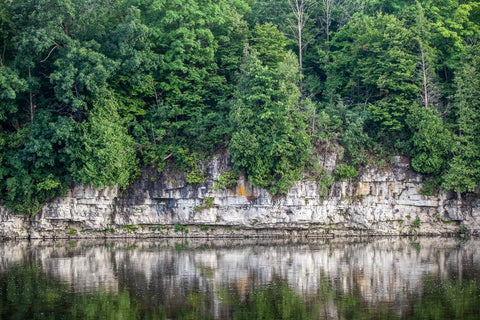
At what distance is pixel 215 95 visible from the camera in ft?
167

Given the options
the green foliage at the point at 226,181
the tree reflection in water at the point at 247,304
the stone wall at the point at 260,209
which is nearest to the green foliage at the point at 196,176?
the stone wall at the point at 260,209

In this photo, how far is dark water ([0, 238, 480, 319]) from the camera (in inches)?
1002

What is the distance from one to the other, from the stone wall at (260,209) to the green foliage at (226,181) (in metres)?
0.39

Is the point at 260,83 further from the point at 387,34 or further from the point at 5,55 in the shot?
the point at 5,55

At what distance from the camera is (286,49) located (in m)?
55.7

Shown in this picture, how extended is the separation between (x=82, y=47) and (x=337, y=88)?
65.8 feet

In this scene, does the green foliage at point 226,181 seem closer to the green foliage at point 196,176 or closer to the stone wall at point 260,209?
the stone wall at point 260,209

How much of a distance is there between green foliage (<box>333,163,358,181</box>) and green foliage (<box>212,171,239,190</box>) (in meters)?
7.05

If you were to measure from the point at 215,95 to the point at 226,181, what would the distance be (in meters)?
7.13

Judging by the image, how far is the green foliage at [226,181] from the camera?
47.4 metres

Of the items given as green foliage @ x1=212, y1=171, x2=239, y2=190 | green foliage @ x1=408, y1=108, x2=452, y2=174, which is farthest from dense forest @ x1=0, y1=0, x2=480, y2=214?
green foliage @ x1=212, y1=171, x2=239, y2=190

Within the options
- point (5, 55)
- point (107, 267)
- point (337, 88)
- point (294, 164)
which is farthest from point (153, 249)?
point (337, 88)

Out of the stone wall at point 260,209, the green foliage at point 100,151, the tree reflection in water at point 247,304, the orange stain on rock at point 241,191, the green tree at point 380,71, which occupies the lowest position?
the tree reflection in water at point 247,304

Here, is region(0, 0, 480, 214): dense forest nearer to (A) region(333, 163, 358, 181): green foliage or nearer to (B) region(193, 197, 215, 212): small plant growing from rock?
(A) region(333, 163, 358, 181): green foliage
